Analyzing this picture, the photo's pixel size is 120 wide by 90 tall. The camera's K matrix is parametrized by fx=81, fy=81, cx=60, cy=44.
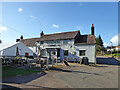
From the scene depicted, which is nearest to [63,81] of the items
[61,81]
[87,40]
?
[61,81]

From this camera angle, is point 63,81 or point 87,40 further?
point 87,40

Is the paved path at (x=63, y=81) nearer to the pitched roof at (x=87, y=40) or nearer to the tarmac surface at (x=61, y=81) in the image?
the tarmac surface at (x=61, y=81)

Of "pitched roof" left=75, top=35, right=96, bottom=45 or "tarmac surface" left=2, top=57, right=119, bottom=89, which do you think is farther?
"pitched roof" left=75, top=35, right=96, bottom=45

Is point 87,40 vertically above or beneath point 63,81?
above

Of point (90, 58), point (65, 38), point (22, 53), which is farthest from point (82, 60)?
point (22, 53)

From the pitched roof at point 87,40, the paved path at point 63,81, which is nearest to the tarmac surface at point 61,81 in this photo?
the paved path at point 63,81

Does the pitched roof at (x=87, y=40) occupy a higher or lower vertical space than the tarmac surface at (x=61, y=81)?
higher

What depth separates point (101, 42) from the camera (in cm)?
5941

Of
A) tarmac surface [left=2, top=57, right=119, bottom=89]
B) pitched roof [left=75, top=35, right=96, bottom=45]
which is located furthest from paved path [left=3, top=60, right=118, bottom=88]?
pitched roof [left=75, top=35, right=96, bottom=45]

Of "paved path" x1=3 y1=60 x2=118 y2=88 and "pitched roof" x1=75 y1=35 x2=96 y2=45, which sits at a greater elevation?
"pitched roof" x1=75 y1=35 x2=96 y2=45

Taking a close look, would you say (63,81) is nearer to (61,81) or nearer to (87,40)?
(61,81)

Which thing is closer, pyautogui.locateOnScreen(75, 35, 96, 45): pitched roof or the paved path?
the paved path

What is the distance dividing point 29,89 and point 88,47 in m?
15.2

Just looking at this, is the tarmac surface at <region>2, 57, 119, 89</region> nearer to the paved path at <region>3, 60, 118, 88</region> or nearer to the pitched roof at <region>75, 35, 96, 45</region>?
the paved path at <region>3, 60, 118, 88</region>
